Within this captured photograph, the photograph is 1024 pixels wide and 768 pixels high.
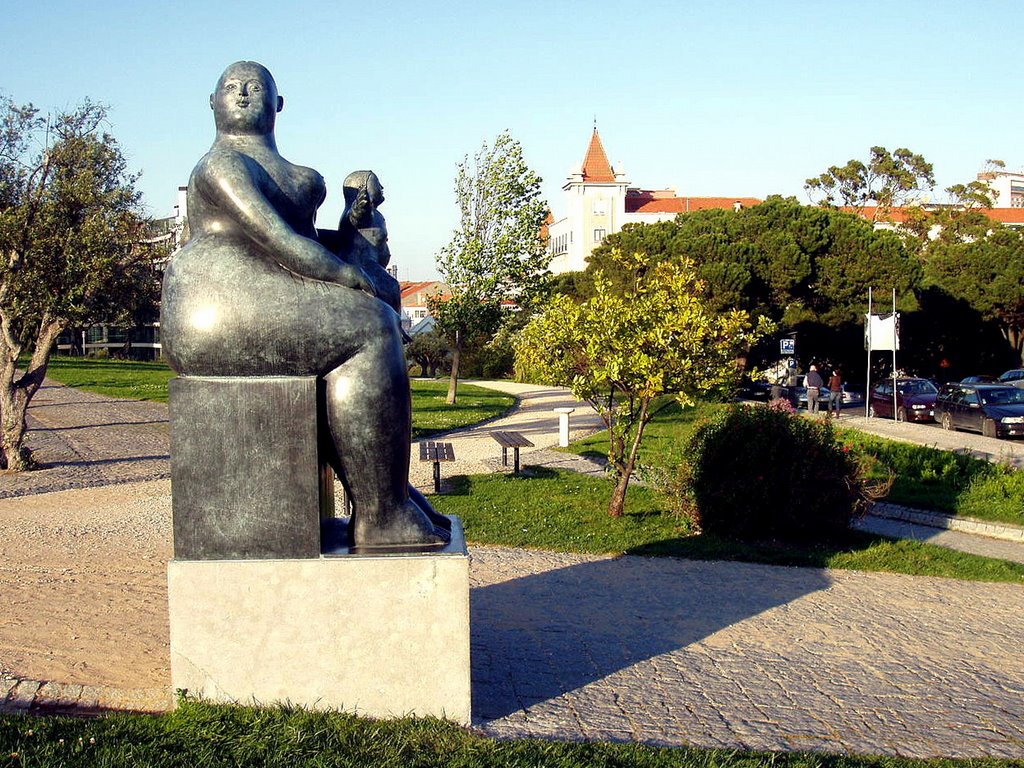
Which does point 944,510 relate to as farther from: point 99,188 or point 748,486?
point 99,188

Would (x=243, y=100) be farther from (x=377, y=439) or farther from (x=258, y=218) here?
(x=377, y=439)

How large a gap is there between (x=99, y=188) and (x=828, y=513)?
1132 centimetres

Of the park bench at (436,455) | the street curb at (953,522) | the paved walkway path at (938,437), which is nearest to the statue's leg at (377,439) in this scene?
the park bench at (436,455)

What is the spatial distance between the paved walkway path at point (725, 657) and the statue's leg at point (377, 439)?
3.22 ft

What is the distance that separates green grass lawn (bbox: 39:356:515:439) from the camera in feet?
77.4

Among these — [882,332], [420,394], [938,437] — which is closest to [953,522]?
[938,437]

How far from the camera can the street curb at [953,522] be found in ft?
38.6

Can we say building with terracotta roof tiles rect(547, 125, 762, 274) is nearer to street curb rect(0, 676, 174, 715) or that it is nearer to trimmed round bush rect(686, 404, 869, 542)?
trimmed round bush rect(686, 404, 869, 542)

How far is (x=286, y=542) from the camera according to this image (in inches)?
165

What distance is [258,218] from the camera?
13.3ft

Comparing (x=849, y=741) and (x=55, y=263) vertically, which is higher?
(x=55, y=263)

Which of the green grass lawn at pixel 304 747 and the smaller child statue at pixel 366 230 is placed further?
the smaller child statue at pixel 366 230

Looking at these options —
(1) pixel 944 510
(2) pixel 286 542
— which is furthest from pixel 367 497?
(1) pixel 944 510

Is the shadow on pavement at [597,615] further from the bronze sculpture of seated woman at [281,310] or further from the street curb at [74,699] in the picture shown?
the street curb at [74,699]
